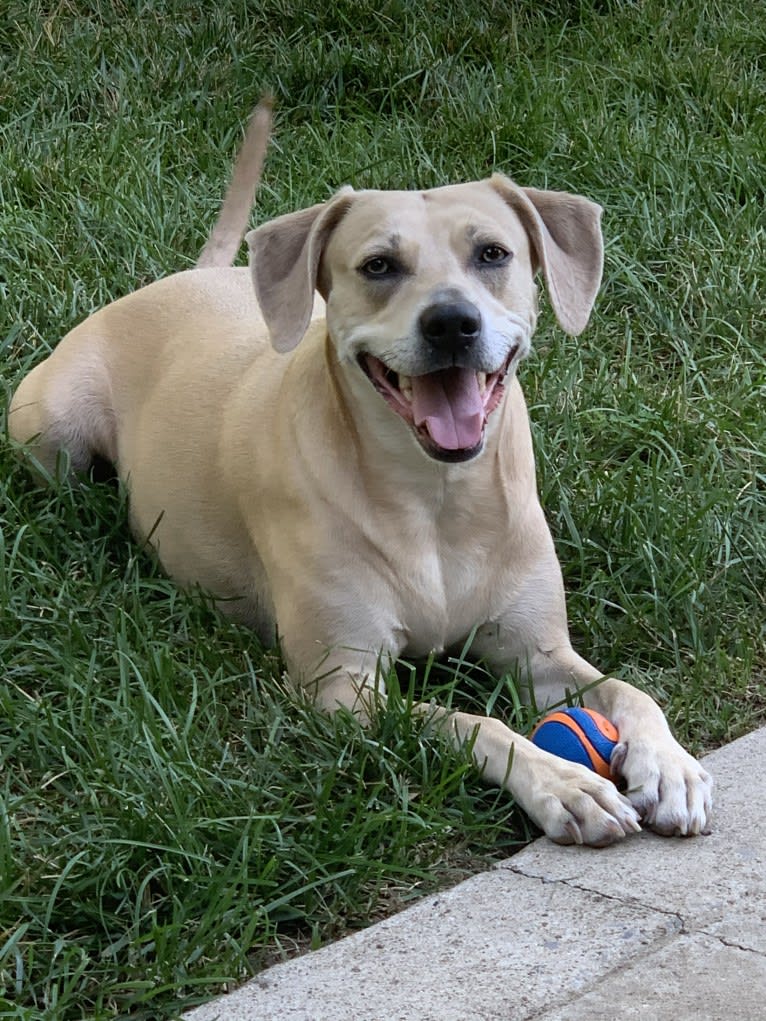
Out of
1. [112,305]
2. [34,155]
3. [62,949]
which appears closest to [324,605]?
[62,949]

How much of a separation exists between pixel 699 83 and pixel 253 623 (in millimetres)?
3414

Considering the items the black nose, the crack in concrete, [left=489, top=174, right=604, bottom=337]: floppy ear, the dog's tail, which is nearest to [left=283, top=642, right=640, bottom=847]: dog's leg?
the crack in concrete

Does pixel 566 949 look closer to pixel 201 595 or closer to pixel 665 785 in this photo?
pixel 665 785

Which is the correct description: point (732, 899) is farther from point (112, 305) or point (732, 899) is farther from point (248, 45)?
point (248, 45)

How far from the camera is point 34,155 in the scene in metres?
5.75

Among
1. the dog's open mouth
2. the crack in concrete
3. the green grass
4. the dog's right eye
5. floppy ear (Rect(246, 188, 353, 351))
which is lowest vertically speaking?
the green grass

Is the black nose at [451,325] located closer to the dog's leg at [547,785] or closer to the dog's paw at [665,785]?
the dog's leg at [547,785]

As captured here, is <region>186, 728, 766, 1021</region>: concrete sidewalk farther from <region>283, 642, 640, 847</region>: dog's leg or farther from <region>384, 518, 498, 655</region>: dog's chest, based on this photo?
<region>384, 518, 498, 655</region>: dog's chest

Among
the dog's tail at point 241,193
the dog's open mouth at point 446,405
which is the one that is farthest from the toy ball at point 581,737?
the dog's tail at point 241,193

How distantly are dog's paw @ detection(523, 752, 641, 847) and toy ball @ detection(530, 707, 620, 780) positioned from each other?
4.1 inches

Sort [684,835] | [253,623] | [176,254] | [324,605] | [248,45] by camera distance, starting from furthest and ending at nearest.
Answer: [248,45], [176,254], [253,623], [324,605], [684,835]

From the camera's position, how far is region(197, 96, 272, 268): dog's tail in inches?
180

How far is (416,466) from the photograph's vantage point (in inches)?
131

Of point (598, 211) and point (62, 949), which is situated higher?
point (598, 211)
